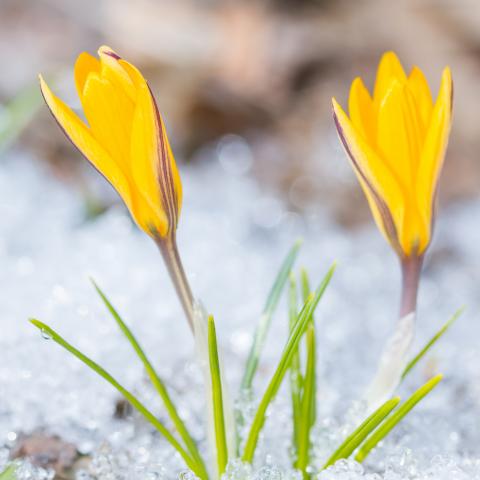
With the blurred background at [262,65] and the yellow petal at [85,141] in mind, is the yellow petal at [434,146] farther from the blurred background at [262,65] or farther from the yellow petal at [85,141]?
the blurred background at [262,65]

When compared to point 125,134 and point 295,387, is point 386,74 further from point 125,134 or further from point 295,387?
point 295,387

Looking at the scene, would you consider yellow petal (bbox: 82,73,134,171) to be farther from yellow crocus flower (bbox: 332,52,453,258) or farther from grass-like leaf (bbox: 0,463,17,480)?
grass-like leaf (bbox: 0,463,17,480)

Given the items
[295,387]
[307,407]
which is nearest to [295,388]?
[295,387]

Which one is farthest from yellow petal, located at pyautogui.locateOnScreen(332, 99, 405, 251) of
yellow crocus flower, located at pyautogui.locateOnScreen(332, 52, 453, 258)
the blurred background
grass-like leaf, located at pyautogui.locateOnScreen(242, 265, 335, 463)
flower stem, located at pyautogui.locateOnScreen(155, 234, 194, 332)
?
the blurred background

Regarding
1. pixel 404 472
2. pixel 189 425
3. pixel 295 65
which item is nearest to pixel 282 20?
pixel 295 65

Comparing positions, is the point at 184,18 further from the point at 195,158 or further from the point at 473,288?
the point at 473,288
